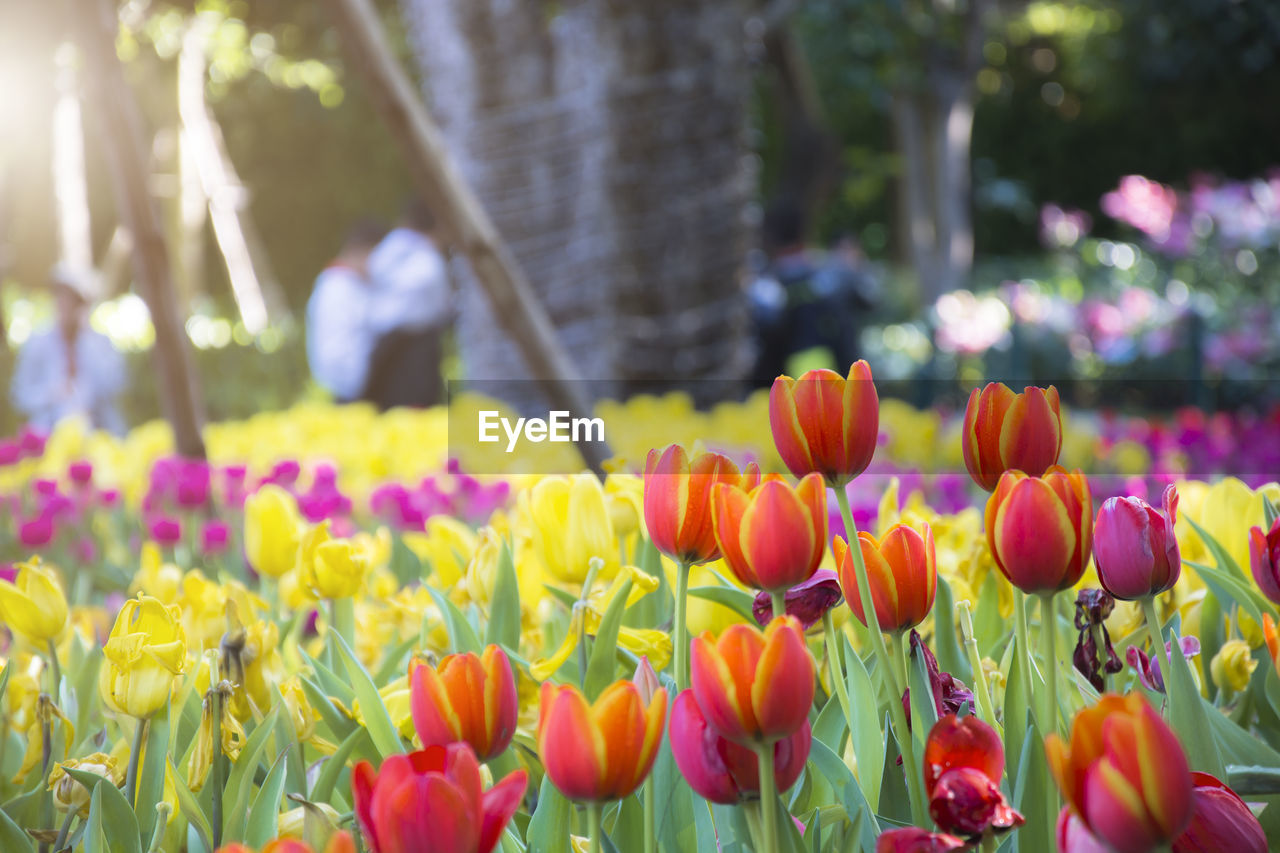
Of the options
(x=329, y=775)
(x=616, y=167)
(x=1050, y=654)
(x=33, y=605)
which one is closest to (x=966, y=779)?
(x=1050, y=654)

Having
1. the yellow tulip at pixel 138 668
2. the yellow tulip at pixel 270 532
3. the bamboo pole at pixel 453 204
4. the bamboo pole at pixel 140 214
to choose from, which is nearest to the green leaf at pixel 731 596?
the yellow tulip at pixel 138 668

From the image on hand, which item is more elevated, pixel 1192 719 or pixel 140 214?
pixel 140 214

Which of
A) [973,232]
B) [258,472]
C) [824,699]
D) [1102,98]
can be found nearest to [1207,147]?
[1102,98]

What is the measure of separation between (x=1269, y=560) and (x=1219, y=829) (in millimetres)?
343

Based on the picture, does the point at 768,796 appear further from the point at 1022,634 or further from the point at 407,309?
the point at 407,309

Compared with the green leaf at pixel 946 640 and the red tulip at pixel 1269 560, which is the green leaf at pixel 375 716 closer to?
→ the green leaf at pixel 946 640

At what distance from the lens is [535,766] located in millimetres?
917

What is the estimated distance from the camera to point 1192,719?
0.71m

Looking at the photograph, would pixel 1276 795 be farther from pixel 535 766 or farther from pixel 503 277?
pixel 503 277

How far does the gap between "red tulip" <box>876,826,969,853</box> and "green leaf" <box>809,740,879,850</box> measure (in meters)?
0.13

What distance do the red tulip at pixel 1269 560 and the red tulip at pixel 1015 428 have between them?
19cm

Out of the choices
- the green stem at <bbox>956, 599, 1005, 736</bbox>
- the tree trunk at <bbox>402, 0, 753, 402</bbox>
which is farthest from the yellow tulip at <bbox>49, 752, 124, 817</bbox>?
the tree trunk at <bbox>402, 0, 753, 402</bbox>

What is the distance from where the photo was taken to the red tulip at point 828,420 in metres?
0.71

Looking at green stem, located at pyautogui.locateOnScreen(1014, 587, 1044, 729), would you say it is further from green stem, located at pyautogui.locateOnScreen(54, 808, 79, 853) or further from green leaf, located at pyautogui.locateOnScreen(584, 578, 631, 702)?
green stem, located at pyautogui.locateOnScreen(54, 808, 79, 853)
